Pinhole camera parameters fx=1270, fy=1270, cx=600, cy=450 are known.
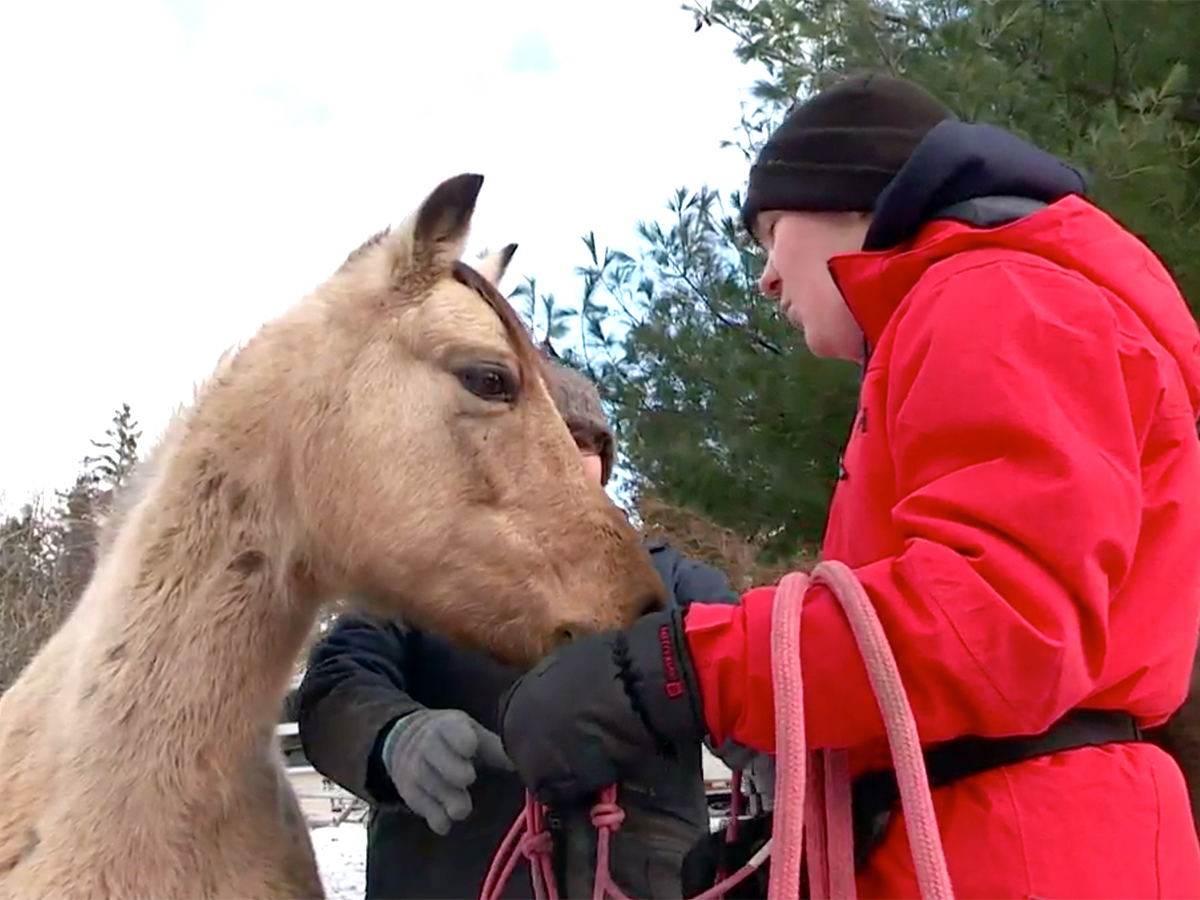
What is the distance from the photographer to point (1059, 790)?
59.9 inches

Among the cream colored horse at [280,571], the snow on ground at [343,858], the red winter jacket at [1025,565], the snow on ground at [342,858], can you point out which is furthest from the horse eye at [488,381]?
the snow on ground at [342,858]

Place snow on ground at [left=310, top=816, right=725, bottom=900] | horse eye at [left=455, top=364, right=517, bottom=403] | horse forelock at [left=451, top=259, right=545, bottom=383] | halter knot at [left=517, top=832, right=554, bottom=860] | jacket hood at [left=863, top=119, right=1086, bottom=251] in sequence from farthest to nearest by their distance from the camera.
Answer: snow on ground at [left=310, top=816, right=725, bottom=900], horse forelock at [left=451, top=259, right=545, bottom=383], horse eye at [left=455, top=364, right=517, bottom=403], halter knot at [left=517, top=832, right=554, bottom=860], jacket hood at [left=863, top=119, right=1086, bottom=251]

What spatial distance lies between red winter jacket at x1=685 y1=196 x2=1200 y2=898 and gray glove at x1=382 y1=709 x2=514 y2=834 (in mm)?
899

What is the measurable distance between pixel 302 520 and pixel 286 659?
30 centimetres

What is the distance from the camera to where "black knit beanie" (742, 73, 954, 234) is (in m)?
1.93

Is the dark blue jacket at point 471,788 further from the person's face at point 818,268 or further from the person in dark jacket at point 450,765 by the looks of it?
the person's face at point 818,268

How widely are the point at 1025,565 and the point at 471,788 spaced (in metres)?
1.77

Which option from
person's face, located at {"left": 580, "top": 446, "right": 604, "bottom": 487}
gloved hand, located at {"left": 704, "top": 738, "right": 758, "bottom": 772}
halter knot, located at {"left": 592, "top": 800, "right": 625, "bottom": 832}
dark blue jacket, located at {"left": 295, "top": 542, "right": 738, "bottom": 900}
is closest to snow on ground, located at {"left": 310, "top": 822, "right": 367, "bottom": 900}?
dark blue jacket, located at {"left": 295, "top": 542, "right": 738, "bottom": 900}

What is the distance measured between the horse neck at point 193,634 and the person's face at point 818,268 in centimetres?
117

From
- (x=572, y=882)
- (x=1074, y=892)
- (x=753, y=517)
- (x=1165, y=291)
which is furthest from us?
(x=753, y=517)

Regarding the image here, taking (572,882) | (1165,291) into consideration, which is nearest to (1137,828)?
(1165,291)

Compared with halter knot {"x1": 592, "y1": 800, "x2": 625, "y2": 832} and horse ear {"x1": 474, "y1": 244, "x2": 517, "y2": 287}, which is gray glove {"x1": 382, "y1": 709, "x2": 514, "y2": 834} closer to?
halter knot {"x1": 592, "y1": 800, "x2": 625, "y2": 832}

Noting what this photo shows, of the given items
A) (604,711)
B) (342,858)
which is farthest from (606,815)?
(342,858)

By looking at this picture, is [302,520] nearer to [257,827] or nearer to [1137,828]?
[257,827]
